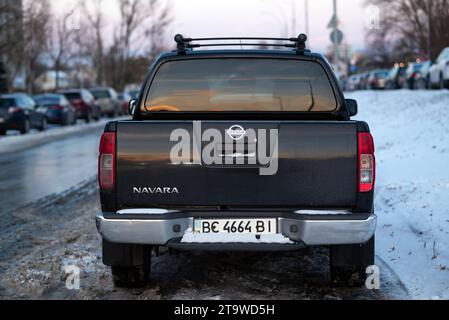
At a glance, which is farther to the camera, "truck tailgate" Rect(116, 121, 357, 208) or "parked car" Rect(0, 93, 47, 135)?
"parked car" Rect(0, 93, 47, 135)

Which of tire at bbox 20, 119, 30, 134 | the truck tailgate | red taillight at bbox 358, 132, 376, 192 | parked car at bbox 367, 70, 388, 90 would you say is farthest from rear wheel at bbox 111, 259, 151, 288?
parked car at bbox 367, 70, 388, 90

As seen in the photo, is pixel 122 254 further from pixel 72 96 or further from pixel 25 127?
pixel 72 96

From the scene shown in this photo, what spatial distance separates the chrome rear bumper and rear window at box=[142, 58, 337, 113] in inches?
51.3

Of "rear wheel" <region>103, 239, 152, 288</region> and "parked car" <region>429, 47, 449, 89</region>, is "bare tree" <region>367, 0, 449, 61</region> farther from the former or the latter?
"rear wheel" <region>103, 239, 152, 288</region>

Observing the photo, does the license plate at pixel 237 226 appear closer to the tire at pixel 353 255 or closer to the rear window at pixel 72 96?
the tire at pixel 353 255

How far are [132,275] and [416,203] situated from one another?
4.21 metres

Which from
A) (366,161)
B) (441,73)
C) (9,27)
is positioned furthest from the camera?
(9,27)

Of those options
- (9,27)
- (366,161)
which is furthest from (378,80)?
(366,161)

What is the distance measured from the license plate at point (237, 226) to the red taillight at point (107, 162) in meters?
0.63

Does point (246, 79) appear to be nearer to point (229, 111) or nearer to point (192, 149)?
point (229, 111)

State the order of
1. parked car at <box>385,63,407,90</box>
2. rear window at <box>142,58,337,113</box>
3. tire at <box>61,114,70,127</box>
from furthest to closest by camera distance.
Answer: parked car at <box>385,63,407,90</box>, tire at <box>61,114,70,127</box>, rear window at <box>142,58,337,113</box>

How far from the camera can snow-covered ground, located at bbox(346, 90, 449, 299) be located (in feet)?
19.4

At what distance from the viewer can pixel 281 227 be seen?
479cm
